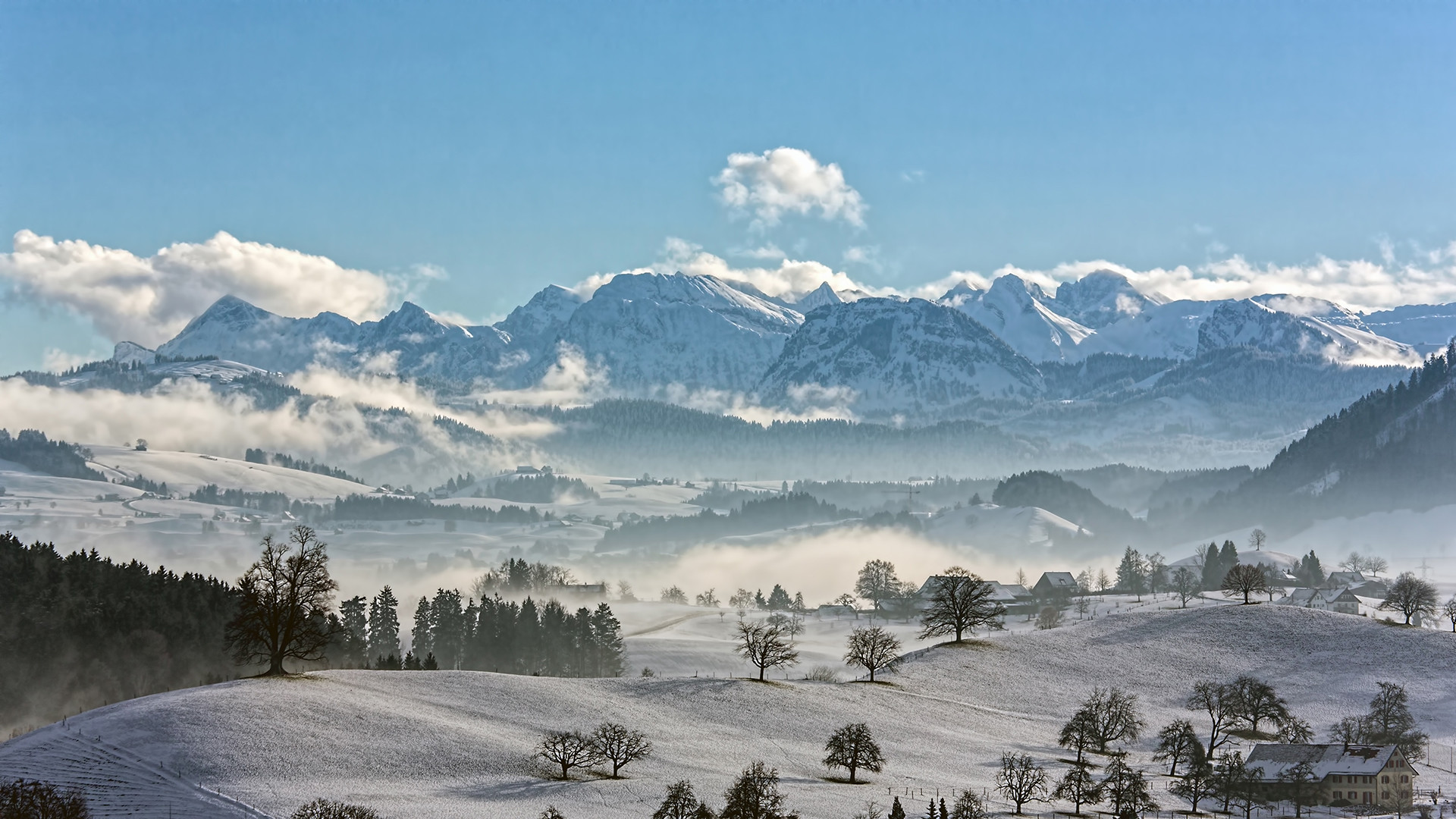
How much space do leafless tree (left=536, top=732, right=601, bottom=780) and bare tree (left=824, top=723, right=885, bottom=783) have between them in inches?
642

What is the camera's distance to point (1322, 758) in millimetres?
101812

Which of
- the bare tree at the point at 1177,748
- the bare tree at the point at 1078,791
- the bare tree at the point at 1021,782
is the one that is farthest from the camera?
the bare tree at the point at 1177,748

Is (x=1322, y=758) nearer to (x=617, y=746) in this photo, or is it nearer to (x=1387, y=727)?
(x=1387, y=727)

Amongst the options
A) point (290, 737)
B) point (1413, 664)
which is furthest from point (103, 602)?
point (1413, 664)

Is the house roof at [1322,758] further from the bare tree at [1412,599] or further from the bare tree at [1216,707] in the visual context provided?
the bare tree at [1412,599]

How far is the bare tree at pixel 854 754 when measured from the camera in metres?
94.0

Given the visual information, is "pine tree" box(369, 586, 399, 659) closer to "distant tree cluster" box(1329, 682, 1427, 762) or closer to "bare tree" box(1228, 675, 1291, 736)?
"bare tree" box(1228, 675, 1291, 736)

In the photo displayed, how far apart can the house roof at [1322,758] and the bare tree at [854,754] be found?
28791 mm

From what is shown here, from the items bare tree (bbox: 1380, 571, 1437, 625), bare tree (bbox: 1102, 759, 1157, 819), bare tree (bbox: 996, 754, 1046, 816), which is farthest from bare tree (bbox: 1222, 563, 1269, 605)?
bare tree (bbox: 996, 754, 1046, 816)

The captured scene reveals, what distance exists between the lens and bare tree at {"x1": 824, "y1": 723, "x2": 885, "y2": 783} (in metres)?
94.0

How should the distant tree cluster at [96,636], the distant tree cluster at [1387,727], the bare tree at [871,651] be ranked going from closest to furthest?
the distant tree cluster at [1387,727]
the bare tree at [871,651]
the distant tree cluster at [96,636]

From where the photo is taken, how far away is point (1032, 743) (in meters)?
111

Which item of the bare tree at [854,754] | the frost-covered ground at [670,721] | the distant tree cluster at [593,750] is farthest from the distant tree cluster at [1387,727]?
the distant tree cluster at [593,750]

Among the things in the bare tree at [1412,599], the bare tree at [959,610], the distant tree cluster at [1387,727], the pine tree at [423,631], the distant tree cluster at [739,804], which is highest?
the bare tree at [1412,599]
